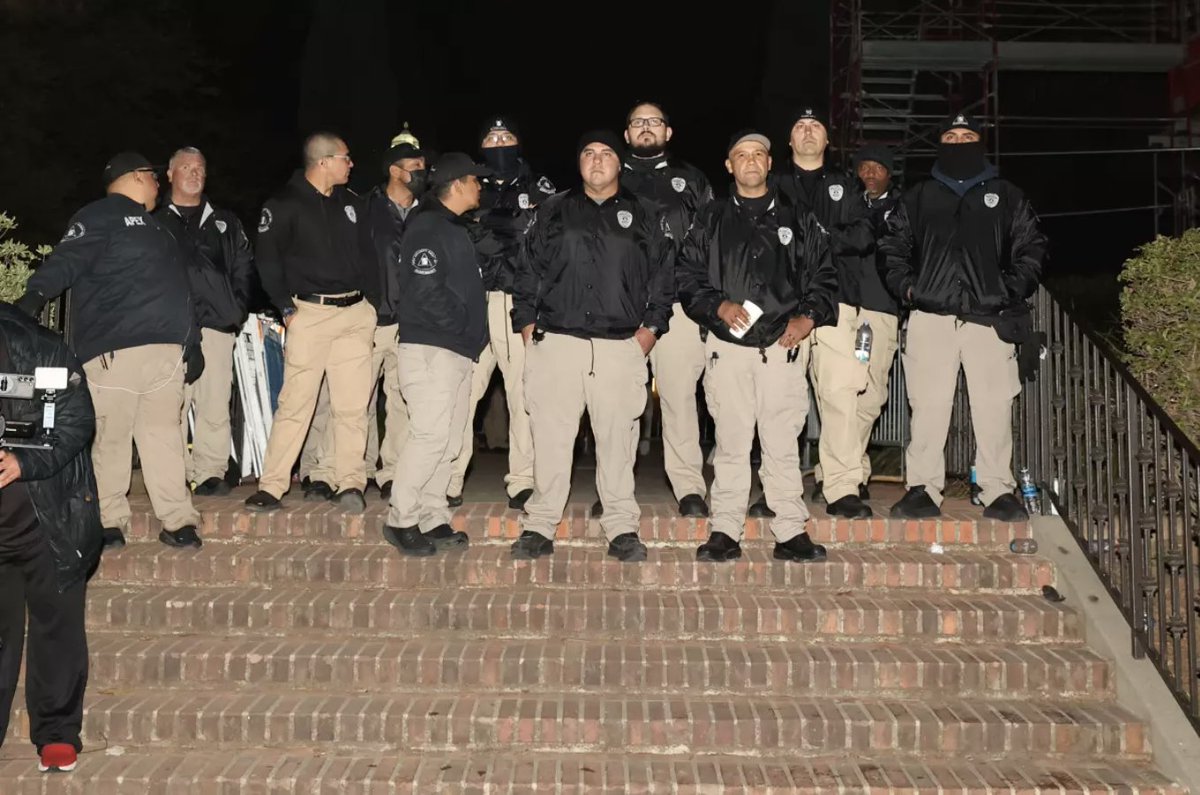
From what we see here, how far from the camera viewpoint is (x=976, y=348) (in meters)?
5.05

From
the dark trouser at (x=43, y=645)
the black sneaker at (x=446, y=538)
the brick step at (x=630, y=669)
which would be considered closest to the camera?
the dark trouser at (x=43, y=645)

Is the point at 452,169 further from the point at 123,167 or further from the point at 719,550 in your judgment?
the point at 719,550

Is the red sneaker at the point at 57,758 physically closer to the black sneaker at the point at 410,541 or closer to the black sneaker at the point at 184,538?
the black sneaker at the point at 184,538

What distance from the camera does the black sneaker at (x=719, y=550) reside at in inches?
186

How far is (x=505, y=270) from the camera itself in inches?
215

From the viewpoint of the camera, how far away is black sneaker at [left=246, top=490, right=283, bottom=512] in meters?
5.21

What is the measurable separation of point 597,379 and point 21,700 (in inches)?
115

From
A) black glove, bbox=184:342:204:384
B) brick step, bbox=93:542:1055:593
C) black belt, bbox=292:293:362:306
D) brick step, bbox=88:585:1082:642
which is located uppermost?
black belt, bbox=292:293:362:306

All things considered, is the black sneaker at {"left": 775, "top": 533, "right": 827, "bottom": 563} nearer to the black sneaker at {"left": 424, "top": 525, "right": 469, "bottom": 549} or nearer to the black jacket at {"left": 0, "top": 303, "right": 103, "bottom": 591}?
the black sneaker at {"left": 424, "top": 525, "right": 469, "bottom": 549}

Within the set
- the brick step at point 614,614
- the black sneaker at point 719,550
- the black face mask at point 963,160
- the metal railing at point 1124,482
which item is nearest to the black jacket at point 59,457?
the brick step at point 614,614

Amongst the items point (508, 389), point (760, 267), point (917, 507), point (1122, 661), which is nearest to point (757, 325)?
point (760, 267)

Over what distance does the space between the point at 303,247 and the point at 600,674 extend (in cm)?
292

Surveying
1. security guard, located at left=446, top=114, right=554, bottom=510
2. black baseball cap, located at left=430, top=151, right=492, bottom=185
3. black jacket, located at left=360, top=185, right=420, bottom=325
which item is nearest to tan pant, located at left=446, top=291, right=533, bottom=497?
security guard, located at left=446, top=114, right=554, bottom=510

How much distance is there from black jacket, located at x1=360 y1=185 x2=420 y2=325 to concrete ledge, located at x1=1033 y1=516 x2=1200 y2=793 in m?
3.67
